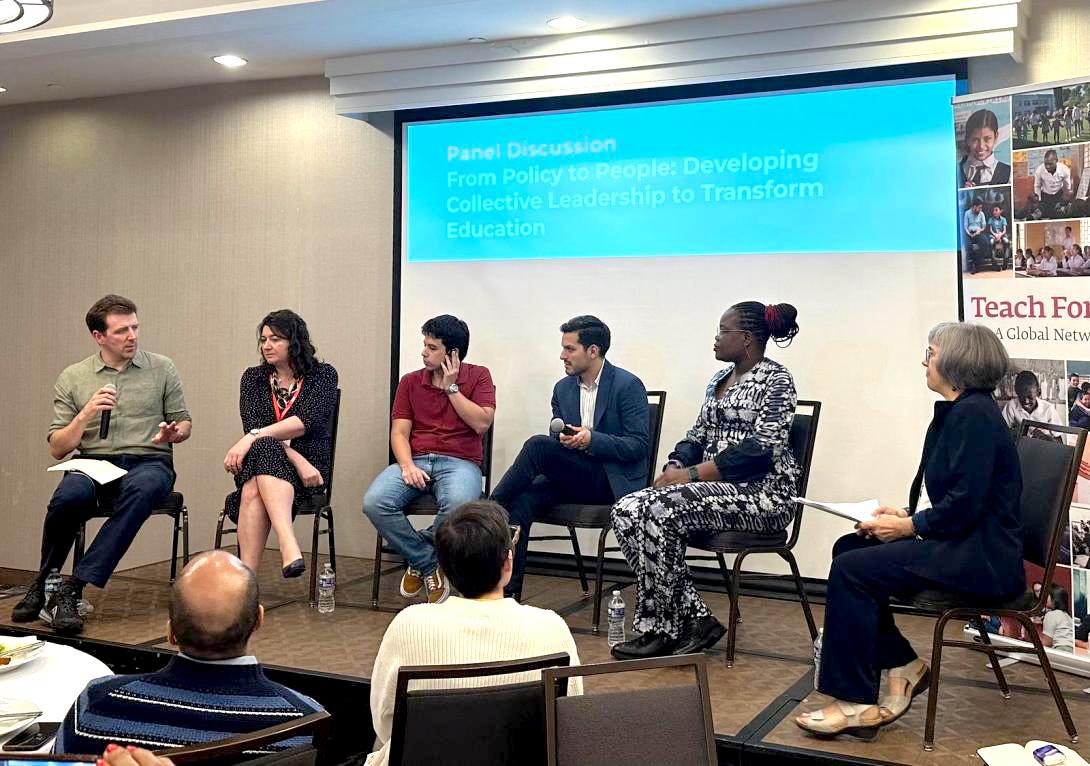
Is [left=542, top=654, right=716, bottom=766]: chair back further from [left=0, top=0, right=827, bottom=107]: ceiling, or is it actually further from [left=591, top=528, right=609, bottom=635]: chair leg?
[left=0, top=0, right=827, bottom=107]: ceiling

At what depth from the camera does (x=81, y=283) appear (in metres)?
6.46

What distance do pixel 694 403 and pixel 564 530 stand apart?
2.94 feet

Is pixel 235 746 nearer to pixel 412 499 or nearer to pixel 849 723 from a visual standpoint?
pixel 849 723

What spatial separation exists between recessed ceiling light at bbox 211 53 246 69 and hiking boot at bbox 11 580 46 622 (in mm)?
2656

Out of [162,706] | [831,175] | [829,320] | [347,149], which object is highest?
[347,149]

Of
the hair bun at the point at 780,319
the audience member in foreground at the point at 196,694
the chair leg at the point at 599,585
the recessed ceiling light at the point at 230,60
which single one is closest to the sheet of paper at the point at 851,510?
the hair bun at the point at 780,319

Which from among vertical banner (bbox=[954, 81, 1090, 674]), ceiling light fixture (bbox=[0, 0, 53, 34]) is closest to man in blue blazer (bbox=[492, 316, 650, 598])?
vertical banner (bbox=[954, 81, 1090, 674])

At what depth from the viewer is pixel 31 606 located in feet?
14.6

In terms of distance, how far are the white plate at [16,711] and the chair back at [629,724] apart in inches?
40.7

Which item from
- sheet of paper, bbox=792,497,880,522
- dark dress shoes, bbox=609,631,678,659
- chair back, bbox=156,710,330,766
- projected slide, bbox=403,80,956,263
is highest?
projected slide, bbox=403,80,956,263

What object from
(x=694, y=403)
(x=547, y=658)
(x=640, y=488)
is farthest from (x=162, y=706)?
(x=694, y=403)

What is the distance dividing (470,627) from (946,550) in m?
1.50

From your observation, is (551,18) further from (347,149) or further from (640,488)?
(640,488)

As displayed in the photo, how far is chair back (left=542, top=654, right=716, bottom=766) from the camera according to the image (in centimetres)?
198
